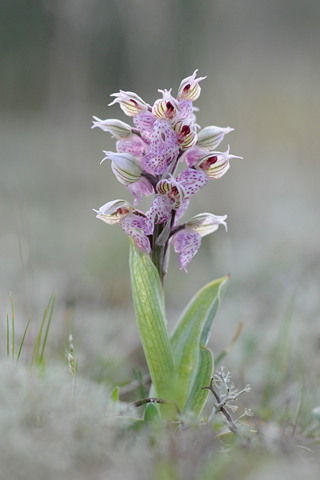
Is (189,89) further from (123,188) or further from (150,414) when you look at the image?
(123,188)

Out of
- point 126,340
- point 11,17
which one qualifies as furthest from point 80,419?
point 11,17

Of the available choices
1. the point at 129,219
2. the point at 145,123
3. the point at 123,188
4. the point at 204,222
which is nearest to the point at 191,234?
the point at 204,222

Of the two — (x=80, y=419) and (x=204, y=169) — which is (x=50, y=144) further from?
(x=80, y=419)

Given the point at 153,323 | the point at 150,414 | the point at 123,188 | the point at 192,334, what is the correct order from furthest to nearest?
the point at 123,188, the point at 192,334, the point at 153,323, the point at 150,414

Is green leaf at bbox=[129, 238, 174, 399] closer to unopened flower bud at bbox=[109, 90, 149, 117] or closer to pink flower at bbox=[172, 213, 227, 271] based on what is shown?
pink flower at bbox=[172, 213, 227, 271]

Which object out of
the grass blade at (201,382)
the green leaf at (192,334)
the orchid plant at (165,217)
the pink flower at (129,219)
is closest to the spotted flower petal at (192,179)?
the orchid plant at (165,217)

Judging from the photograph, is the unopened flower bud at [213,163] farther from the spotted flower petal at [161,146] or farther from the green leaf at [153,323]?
the green leaf at [153,323]

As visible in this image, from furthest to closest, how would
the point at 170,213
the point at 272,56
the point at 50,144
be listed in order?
the point at 272,56
the point at 50,144
the point at 170,213
